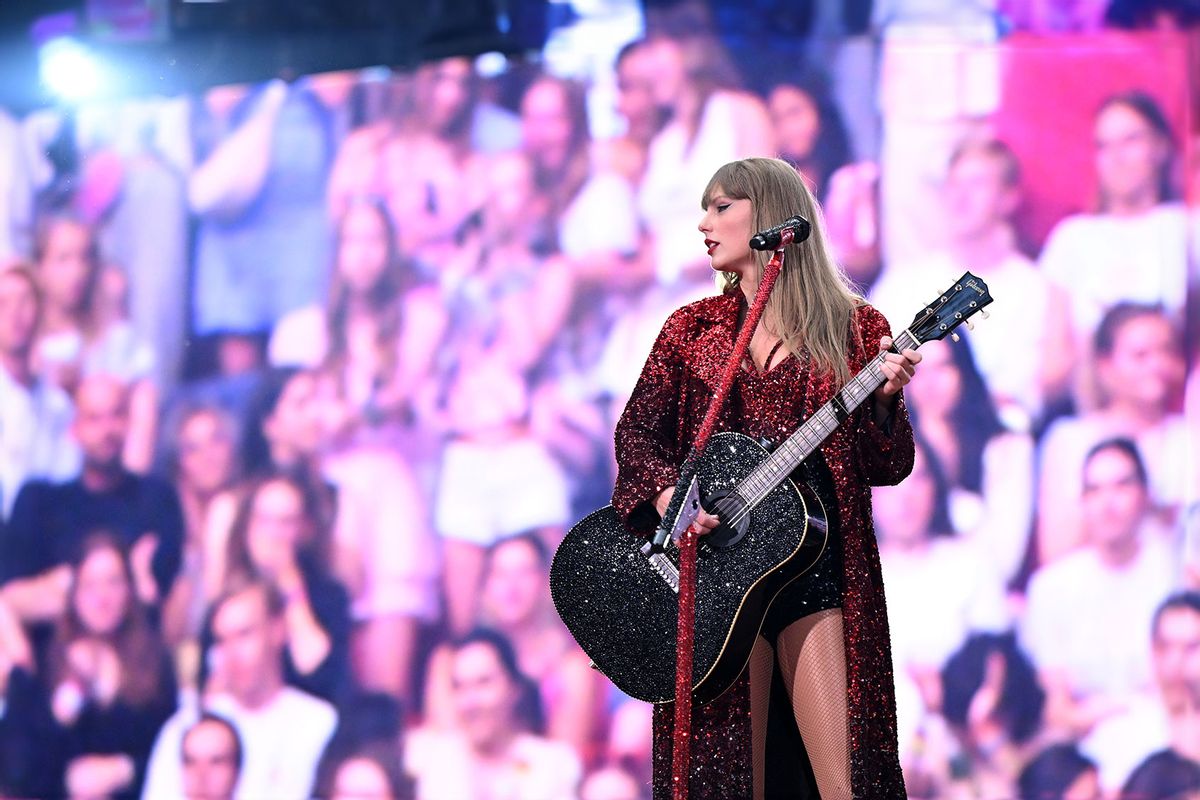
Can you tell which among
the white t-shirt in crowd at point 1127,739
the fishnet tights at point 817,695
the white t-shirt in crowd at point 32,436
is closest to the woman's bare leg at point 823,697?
the fishnet tights at point 817,695

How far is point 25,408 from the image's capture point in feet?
15.9

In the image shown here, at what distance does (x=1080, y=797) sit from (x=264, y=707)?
2.69m

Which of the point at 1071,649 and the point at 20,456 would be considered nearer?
the point at 1071,649

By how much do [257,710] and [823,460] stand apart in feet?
8.81

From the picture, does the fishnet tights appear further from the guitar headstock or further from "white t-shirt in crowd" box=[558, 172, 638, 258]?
"white t-shirt in crowd" box=[558, 172, 638, 258]

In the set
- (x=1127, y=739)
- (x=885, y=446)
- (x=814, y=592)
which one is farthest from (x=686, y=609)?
(x=1127, y=739)

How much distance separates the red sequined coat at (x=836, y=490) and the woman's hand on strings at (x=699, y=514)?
2cm

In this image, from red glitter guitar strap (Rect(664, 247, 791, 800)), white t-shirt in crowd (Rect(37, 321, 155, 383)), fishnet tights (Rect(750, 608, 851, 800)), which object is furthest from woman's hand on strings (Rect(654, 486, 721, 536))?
white t-shirt in crowd (Rect(37, 321, 155, 383))

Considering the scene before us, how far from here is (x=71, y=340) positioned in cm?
484

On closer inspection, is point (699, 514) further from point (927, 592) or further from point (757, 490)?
point (927, 592)

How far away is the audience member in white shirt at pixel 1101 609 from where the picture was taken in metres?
4.36

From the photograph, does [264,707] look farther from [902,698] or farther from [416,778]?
[902,698]

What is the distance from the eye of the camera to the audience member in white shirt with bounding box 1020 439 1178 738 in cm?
436

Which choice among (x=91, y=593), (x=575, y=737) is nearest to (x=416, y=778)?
(x=575, y=737)
